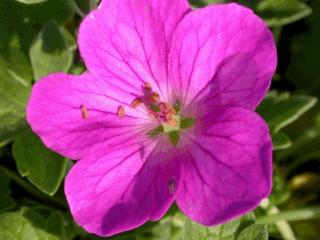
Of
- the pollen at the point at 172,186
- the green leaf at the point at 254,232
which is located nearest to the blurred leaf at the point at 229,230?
the green leaf at the point at 254,232

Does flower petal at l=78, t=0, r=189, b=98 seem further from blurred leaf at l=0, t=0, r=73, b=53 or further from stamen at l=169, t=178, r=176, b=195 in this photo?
blurred leaf at l=0, t=0, r=73, b=53

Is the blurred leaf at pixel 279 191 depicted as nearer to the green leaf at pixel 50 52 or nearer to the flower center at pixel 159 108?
the flower center at pixel 159 108

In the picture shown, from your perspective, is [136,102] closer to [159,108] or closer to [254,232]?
[159,108]

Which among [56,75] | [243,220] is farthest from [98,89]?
[243,220]

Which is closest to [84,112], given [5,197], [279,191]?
[5,197]

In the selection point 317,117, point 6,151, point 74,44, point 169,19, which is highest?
point 169,19

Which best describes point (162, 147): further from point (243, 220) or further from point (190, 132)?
point (243, 220)
